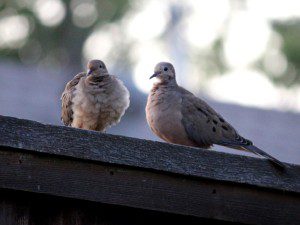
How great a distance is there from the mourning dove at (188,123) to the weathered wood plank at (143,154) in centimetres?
124

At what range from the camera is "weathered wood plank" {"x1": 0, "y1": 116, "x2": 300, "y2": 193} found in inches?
141

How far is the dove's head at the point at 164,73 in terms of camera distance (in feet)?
20.5

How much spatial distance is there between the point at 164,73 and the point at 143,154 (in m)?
2.68

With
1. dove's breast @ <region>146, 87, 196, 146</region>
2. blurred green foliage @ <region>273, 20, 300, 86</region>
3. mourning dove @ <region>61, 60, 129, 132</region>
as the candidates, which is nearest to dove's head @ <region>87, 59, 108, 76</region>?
mourning dove @ <region>61, 60, 129, 132</region>

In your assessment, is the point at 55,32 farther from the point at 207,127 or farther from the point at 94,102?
the point at 207,127

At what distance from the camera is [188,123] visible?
5.43m

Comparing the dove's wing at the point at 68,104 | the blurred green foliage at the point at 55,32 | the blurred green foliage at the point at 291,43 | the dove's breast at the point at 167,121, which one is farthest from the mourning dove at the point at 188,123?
the blurred green foliage at the point at 291,43

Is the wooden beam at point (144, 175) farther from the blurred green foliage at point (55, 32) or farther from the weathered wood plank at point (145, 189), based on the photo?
the blurred green foliage at point (55, 32)

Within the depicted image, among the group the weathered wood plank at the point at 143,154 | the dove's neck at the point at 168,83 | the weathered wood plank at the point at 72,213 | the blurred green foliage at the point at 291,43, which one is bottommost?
the weathered wood plank at the point at 72,213

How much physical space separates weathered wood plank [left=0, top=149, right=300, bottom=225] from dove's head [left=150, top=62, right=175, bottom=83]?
2419mm

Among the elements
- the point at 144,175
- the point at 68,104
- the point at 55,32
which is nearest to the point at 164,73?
the point at 68,104

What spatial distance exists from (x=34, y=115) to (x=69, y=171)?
13358 millimetres

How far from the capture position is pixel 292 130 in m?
17.6

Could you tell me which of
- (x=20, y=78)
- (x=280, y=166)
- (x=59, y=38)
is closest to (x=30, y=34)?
(x=59, y=38)
